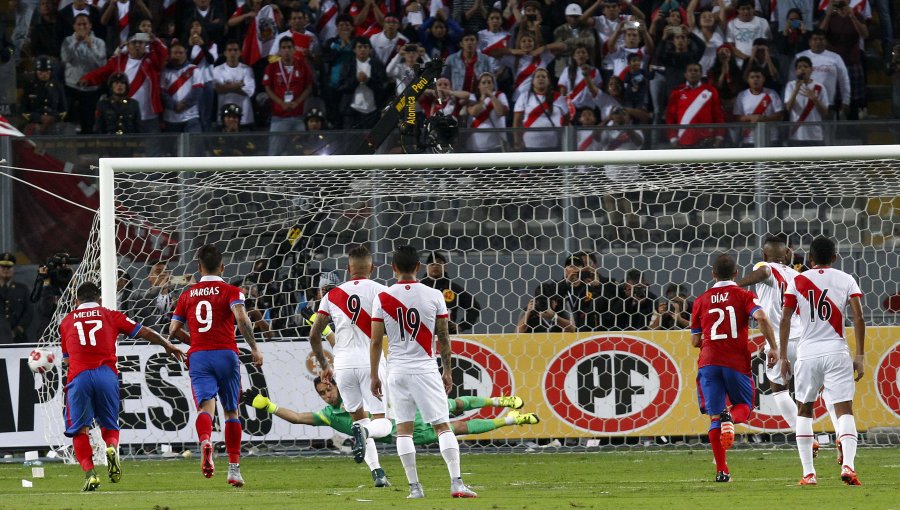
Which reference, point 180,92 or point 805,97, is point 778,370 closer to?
point 805,97

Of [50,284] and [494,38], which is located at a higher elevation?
[494,38]

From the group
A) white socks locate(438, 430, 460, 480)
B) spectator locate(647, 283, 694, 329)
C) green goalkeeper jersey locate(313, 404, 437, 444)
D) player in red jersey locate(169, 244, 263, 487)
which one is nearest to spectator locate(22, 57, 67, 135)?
green goalkeeper jersey locate(313, 404, 437, 444)

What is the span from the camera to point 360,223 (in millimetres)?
14742

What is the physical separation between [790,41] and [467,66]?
451cm

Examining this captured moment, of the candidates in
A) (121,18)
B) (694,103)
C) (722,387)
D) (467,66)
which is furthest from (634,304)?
(121,18)

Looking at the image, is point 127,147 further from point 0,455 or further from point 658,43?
point 658,43

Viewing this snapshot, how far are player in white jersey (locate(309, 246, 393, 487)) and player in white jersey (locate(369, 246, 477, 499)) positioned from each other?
1.36 meters

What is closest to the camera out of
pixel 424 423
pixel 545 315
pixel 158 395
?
pixel 424 423

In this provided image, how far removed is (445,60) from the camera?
1827 centimetres

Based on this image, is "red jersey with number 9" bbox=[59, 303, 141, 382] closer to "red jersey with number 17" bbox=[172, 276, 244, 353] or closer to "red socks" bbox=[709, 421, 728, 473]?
"red jersey with number 17" bbox=[172, 276, 244, 353]

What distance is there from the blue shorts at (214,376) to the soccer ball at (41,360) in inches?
101

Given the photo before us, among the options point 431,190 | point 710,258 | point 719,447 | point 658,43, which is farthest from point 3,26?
point 719,447

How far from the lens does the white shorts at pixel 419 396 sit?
9.17 meters

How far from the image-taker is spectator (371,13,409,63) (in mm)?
18266
